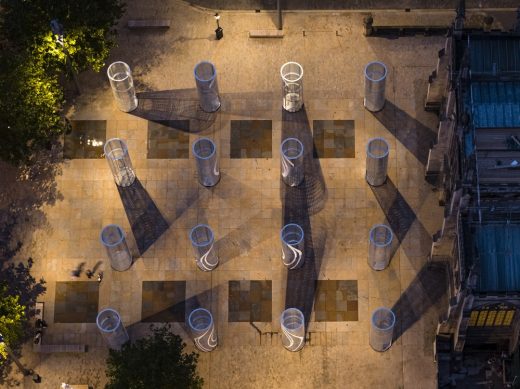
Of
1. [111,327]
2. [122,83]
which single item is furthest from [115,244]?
[122,83]

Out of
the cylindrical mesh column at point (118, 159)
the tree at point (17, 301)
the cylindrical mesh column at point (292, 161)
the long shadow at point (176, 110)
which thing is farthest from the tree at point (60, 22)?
the cylindrical mesh column at point (292, 161)

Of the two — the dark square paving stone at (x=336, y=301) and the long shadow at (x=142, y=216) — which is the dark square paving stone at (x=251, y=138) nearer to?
the long shadow at (x=142, y=216)

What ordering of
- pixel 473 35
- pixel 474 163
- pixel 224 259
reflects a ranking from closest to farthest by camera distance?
pixel 474 163 → pixel 473 35 → pixel 224 259

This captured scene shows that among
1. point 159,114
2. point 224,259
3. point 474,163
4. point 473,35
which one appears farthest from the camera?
point 159,114

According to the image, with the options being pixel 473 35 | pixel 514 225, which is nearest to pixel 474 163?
pixel 514 225

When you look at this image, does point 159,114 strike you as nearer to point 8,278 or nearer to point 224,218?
point 224,218
